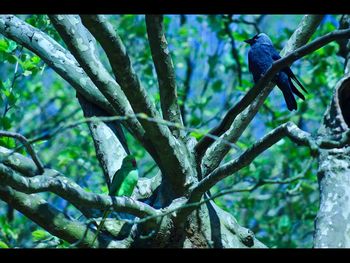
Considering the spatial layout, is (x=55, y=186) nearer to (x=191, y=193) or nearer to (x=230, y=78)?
(x=191, y=193)

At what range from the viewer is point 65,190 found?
3.26 m

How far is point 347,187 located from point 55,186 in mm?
1416

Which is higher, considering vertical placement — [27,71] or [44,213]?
[27,71]

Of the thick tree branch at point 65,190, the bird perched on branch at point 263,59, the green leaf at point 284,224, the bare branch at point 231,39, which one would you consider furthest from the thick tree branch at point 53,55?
the green leaf at point 284,224

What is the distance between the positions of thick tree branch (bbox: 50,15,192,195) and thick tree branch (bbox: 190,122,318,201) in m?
0.29

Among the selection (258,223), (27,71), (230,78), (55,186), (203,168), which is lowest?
(55,186)

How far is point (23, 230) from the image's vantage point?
24.2 ft

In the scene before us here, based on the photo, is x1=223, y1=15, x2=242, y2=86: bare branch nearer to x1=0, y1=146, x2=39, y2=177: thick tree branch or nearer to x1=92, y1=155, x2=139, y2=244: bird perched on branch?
x1=92, y1=155, x2=139, y2=244: bird perched on branch

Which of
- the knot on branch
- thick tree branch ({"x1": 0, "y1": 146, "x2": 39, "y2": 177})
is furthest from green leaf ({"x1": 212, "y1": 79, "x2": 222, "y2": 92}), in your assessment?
thick tree branch ({"x1": 0, "y1": 146, "x2": 39, "y2": 177})

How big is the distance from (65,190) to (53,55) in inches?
62.8

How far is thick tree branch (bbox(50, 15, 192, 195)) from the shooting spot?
3.76 m

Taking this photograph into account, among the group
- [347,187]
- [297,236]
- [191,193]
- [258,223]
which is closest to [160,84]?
[191,193]

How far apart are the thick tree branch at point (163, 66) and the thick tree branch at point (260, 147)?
22.2 inches

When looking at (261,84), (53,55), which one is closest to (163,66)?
(261,84)
